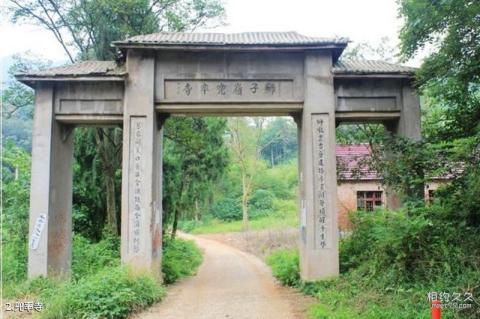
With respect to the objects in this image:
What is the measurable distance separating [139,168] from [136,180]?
0.91 feet

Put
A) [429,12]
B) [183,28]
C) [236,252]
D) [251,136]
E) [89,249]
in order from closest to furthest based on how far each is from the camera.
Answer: [429,12], [89,249], [183,28], [236,252], [251,136]

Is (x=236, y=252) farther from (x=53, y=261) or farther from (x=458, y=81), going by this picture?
(x=458, y=81)

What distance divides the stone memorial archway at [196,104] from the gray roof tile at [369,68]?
3 cm

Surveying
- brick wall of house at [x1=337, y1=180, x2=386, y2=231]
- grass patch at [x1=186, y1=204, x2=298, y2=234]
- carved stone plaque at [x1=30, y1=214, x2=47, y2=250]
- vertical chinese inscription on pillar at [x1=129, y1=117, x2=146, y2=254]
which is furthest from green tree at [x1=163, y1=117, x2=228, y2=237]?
grass patch at [x1=186, y1=204, x2=298, y2=234]

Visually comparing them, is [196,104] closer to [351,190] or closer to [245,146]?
[351,190]

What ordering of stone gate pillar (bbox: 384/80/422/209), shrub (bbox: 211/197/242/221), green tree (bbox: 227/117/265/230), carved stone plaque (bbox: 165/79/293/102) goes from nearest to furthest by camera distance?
carved stone plaque (bbox: 165/79/293/102) → stone gate pillar (bbox: 384/80/422/209) → green tree (bbox: 227/117/265/230) → shrub (bbox: 211/197/242/221)

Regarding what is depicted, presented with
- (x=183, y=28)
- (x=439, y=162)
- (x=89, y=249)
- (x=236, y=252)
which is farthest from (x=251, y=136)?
(x=439, y=162)

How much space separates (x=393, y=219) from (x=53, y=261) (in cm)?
775

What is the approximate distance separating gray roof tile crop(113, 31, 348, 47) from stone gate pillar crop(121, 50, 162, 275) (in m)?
0.44

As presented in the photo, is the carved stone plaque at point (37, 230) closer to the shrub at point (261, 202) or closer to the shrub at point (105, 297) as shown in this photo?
the shrub at point (105, 297)

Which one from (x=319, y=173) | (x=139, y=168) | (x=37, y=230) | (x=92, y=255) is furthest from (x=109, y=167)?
(x=319, y=173)

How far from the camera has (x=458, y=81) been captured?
7.86m

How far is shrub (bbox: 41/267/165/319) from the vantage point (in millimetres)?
6922

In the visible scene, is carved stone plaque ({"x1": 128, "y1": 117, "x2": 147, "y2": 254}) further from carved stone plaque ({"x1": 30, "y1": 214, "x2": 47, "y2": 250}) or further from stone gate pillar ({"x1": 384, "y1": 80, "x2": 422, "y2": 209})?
stone gate pillar ({"x1": 384, "y1": 80, "x2": 422, "y2": 209})
